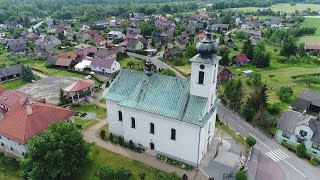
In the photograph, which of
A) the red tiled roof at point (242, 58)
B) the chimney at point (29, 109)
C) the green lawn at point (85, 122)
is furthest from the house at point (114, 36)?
the chimney at point (29, 109)

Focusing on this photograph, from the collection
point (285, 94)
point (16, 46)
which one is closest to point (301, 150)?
point (285, 94)

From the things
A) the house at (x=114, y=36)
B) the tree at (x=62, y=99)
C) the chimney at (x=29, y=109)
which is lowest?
the tree at (x=62, y=99)

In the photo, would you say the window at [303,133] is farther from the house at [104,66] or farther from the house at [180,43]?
the house at [180,43]

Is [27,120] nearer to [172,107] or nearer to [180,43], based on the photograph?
[172,107]

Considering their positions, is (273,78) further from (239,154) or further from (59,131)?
(59,131)

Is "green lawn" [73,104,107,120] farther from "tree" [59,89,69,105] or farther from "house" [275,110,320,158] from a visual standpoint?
"house" [275,110,320,158]

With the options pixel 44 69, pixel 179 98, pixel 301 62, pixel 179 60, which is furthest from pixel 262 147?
pixel 44 69
